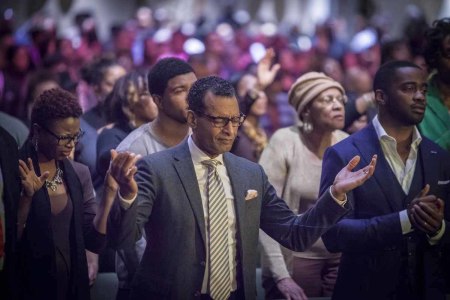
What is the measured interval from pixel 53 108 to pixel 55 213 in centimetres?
50

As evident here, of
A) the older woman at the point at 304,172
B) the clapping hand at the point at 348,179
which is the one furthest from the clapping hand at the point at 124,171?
the older woman at the point at 304,172

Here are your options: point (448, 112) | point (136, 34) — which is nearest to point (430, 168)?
point (448, 112)

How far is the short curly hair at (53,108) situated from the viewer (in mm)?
4301

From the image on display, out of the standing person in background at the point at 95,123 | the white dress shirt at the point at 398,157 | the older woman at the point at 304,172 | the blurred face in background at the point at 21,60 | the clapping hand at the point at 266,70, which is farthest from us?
the blurred face in background at the point at 21,60

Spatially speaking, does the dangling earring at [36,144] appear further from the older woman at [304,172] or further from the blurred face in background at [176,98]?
the older woman at [304,172]

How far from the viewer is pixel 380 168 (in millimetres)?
4809

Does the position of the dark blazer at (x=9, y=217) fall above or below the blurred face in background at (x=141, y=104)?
below

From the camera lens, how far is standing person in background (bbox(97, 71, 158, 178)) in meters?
5.52

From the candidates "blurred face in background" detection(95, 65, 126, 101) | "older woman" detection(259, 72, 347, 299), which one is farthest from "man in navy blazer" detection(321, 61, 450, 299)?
"blurred face in background" detection(95, 65, 126, 101)

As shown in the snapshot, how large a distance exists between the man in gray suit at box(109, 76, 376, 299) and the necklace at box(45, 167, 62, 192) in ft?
1.33

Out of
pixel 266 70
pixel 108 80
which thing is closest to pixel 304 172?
pixel 266 70

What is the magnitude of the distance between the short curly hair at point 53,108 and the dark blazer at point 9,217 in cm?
30

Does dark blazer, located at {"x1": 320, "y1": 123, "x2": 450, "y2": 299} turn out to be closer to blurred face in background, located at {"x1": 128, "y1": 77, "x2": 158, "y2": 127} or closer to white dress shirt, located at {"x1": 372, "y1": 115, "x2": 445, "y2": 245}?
white dress shirt, located at {"x1": 372, "y1": 115, "x2": 445, "y2": 245}

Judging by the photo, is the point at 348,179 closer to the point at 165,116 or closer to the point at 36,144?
the point at 165,116
